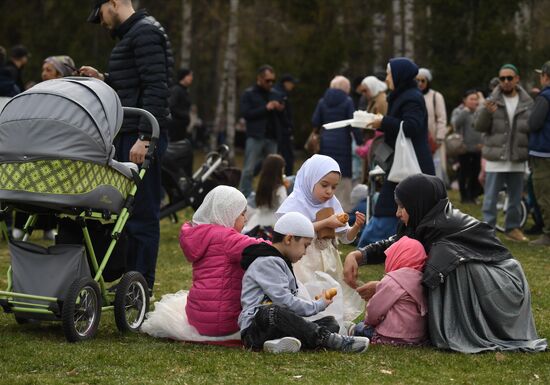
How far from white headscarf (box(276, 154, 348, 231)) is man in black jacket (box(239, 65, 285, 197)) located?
8891mm

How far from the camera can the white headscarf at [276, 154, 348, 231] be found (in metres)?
8.66

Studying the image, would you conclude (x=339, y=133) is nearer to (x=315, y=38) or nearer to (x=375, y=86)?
(x=375, y=86)

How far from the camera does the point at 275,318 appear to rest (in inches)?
278

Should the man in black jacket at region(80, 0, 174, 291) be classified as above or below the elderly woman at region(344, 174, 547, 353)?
above

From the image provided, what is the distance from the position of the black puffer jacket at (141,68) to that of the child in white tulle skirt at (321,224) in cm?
120

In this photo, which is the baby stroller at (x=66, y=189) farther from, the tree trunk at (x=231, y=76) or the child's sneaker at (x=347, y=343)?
the tree trunk at (x=231, y=76)

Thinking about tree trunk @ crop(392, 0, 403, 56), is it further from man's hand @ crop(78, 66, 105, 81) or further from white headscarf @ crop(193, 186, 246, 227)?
white headscarf @ crop(193, 186, 246, 227)

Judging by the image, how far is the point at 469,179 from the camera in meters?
19.4

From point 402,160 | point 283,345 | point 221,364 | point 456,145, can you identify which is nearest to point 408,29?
point 456,145

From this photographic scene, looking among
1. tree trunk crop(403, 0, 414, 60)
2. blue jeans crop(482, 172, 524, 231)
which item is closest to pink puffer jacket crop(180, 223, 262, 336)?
blue jeans crop(482, 172, 524, 231)

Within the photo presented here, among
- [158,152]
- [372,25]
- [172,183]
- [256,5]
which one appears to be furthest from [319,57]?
[158,152]

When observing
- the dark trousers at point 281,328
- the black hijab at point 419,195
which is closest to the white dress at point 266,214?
the black hijab at point 419,195

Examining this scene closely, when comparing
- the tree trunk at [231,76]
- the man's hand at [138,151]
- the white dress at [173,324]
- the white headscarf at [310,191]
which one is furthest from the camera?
the tree trunk at [231,76]

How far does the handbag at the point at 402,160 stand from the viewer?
11.1 m
